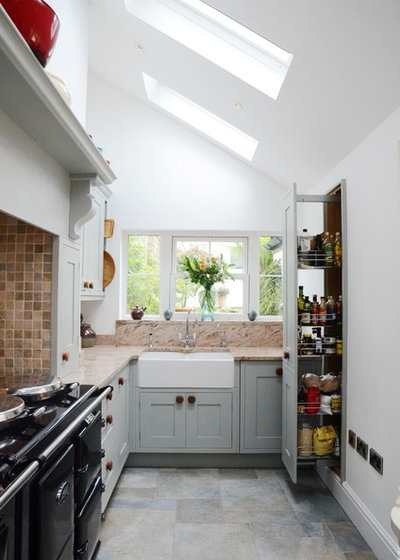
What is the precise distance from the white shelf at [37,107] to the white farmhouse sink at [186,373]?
159cm

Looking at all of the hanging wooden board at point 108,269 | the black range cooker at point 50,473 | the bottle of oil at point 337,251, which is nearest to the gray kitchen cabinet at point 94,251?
the hanging wooden board at point 108,269

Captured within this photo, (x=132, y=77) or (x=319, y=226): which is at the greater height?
(x=132, y=77)

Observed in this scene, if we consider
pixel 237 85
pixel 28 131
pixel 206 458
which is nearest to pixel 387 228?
pixel 237 85

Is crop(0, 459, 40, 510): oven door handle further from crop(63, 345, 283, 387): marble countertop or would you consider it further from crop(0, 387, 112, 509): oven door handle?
crop(63, 345, 283, 387): marble countertop

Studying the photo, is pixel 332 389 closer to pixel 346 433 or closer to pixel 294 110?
pixel 346 433

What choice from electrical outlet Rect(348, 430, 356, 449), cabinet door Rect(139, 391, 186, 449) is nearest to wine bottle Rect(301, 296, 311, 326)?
electrical outlet Rect(348, 430, 356, 449)

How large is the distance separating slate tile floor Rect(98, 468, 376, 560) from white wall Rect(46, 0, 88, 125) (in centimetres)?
248

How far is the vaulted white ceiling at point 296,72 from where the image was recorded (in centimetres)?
172

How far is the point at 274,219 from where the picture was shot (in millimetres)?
3822

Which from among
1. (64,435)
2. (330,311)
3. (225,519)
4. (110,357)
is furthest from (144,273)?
(64,435)

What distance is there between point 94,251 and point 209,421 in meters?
1.64

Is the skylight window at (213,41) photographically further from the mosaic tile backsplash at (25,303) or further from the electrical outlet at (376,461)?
the electrical outlet at (376,461)

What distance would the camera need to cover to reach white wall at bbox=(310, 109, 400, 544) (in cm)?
192

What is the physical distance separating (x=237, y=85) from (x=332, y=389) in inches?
80.4
